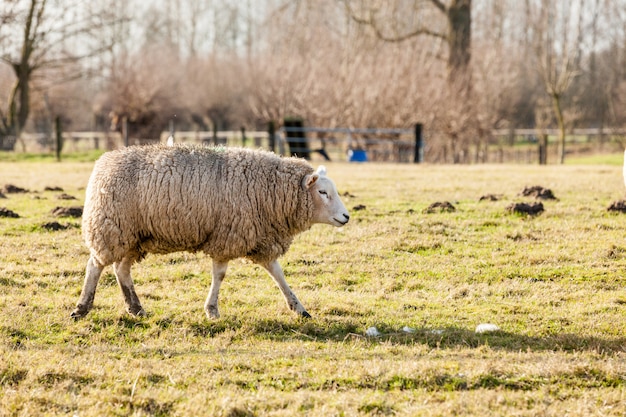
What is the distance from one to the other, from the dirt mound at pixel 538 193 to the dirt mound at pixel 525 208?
1691mm

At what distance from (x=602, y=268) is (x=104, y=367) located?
236 inches

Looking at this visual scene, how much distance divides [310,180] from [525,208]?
5714 mm

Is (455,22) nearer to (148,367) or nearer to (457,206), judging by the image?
(457,206)

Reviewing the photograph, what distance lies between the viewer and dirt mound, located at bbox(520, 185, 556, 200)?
1410cm

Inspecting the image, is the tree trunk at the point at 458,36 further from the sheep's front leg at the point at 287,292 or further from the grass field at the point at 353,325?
the sheep's front leg at the point at 287,292

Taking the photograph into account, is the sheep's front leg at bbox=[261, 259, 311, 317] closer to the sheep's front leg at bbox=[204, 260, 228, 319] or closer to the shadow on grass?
the shadow on grass

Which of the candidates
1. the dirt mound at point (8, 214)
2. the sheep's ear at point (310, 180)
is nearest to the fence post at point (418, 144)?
the dirt mound at point (8, 214)

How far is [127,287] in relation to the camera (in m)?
7.51

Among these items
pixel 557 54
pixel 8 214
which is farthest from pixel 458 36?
pixel 8 214

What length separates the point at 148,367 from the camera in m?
5.71

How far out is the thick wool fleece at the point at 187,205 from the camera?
23.7 feet

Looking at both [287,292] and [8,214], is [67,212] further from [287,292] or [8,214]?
[287,292]

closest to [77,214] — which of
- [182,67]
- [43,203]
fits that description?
[43,203]

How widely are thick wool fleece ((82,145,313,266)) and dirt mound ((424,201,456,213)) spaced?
534cm
